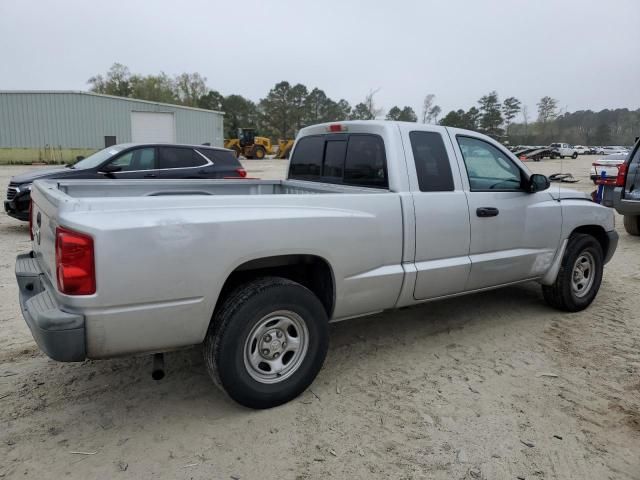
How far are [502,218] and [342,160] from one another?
1497 millimetres

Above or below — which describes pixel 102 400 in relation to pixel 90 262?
below

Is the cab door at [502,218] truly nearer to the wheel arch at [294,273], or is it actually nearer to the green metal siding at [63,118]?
the wheel arch at [294,273]

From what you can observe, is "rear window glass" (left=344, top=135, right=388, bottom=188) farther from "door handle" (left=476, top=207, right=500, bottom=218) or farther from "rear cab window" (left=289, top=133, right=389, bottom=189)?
"door handle" (left=476, top=207, right=500, bottom=218)

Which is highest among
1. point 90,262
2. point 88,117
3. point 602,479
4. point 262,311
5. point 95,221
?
point 88,117

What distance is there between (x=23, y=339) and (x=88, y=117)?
106 feet

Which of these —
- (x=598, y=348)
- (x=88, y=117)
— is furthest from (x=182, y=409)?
(x=88, y=117)

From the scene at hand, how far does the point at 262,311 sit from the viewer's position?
2.93 meters

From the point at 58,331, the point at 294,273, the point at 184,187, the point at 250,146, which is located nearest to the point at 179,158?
the point at 184,187

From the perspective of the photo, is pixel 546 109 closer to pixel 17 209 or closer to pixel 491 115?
pixel 491 115

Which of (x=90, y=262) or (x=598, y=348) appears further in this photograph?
(x=598, y=348)

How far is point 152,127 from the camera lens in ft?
115

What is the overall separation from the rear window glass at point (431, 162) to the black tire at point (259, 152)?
3699cm

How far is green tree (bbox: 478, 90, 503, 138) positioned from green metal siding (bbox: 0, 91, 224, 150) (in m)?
68.6

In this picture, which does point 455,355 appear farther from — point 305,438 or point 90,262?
point 90,262
